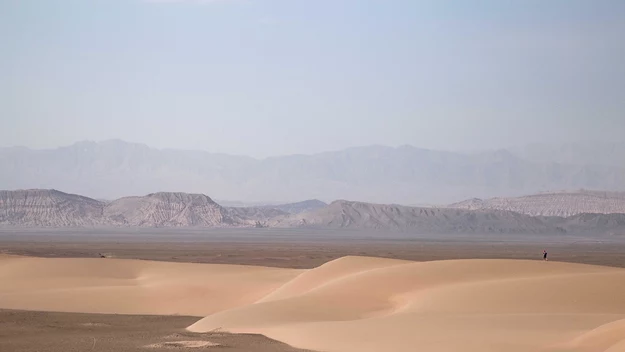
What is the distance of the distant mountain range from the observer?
168500 mm

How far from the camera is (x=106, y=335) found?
76.2 feet

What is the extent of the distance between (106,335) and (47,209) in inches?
6415

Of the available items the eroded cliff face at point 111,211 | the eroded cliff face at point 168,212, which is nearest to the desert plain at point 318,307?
the eroded cliff face at point 168,212

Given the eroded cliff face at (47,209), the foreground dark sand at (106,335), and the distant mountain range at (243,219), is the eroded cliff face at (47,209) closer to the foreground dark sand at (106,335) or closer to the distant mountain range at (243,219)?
the distant mountain range at (243,219)

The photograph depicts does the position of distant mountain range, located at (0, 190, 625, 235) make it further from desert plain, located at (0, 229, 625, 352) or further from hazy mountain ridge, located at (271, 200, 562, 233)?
desert plain, located at (0, 229, 625, 352)

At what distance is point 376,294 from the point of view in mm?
29516

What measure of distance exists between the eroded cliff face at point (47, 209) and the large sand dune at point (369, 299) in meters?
133

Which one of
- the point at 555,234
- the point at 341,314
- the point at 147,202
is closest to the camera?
the point at 341,314

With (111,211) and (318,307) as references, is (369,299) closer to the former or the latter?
(318,307)

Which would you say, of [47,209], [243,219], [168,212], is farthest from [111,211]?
[243,219]

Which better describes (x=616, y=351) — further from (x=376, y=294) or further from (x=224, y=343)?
(x=376, y=294)

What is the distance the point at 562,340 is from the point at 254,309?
33.4 ft

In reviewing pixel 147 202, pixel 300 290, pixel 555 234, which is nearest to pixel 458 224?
pixel 555 234

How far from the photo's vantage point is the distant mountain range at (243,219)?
553 feet
